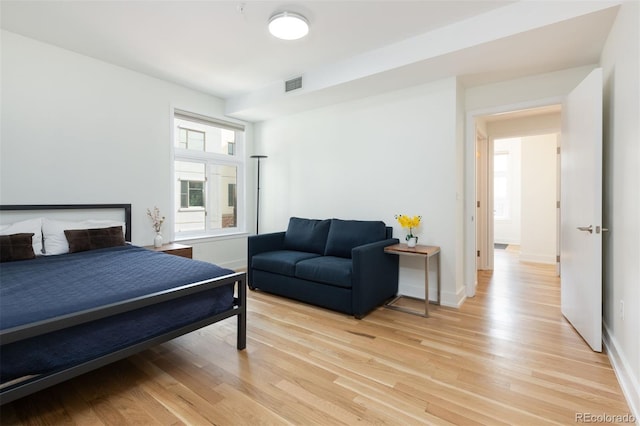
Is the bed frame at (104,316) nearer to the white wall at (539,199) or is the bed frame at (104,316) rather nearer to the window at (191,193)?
the window at (191,193)

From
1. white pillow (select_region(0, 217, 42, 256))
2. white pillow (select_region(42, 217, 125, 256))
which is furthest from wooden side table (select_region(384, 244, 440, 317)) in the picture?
white pillow (select_region(0, 217, 42, 256))

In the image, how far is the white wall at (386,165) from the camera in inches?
127

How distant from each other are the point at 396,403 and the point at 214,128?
4.39 meters

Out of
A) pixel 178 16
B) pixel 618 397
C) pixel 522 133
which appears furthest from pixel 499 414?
pixel 522 133

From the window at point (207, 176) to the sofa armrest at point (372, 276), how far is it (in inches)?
108

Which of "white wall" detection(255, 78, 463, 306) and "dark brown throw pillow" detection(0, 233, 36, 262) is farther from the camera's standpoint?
"white wall" detection(255, 78, 463, 306)

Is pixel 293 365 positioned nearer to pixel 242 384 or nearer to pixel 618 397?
pixel 242 384

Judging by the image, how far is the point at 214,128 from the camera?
4711 mm

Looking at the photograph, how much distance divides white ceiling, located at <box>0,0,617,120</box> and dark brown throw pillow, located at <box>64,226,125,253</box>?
1.87 m

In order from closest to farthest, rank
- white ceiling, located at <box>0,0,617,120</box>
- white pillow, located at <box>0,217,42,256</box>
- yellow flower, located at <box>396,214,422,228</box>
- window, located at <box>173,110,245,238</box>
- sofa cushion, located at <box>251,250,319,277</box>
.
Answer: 1. white ceiling, located at <box>0,0,617,120</box>
2. white pillow, located at <box>0,217,42,256</box>
3. yellow flower, located at <box>396,214,422,228</box>
4. sofa cushion, located at <box>251,250,319,277</box>
5. window, located at <box>173,110,245,238</box>

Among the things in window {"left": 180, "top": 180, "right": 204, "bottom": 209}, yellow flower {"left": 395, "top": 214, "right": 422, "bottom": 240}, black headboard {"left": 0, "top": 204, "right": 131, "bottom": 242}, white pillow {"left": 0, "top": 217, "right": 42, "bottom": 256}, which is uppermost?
window {"left": 180, "top": 180, "right": 204, "bottom": 209}

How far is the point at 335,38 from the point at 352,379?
9.52 ft

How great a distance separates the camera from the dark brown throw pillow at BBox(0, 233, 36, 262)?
241 cm

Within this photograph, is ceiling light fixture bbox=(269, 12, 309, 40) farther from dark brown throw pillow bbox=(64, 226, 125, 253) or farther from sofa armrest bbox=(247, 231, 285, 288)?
dark brown throw pillow bbox=(64, 226, 125, 253)
